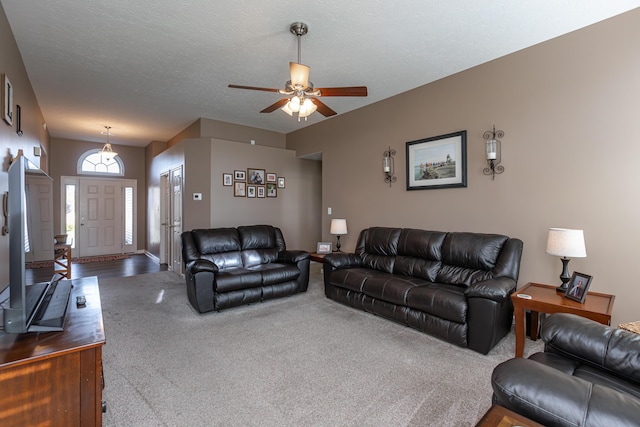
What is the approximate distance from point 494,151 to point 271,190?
4.05 meters

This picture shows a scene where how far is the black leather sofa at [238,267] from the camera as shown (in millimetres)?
3668

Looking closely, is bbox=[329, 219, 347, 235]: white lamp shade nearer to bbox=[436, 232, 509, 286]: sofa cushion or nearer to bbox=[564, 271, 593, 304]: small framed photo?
bbox=[436, 232, 509, 286]: sofa cushion

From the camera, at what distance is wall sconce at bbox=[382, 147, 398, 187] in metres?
4.46

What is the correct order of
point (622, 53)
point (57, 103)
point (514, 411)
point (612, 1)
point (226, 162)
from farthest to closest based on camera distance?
point (226, 162), point (57, 103), point (622, 53), point (612, 1), point (514, 411)

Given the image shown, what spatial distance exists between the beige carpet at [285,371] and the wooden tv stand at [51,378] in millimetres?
557

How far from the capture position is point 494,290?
A: 2.62 m

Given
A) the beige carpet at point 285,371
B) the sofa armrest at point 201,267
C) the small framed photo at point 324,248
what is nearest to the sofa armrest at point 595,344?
the beige carpet at point 285,371

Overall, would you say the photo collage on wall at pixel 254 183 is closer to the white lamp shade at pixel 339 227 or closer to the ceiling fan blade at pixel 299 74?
the white lamp shade at pixel 339 227

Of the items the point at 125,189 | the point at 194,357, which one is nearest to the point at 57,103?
the point at 125,189

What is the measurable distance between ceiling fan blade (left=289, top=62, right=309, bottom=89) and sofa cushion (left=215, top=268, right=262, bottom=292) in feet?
7.92

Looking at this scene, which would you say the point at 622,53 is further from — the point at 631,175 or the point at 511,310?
the point at 511,310

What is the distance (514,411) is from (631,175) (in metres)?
2.61

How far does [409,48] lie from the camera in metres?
3.13

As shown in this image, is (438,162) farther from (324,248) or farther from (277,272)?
(277,272)
